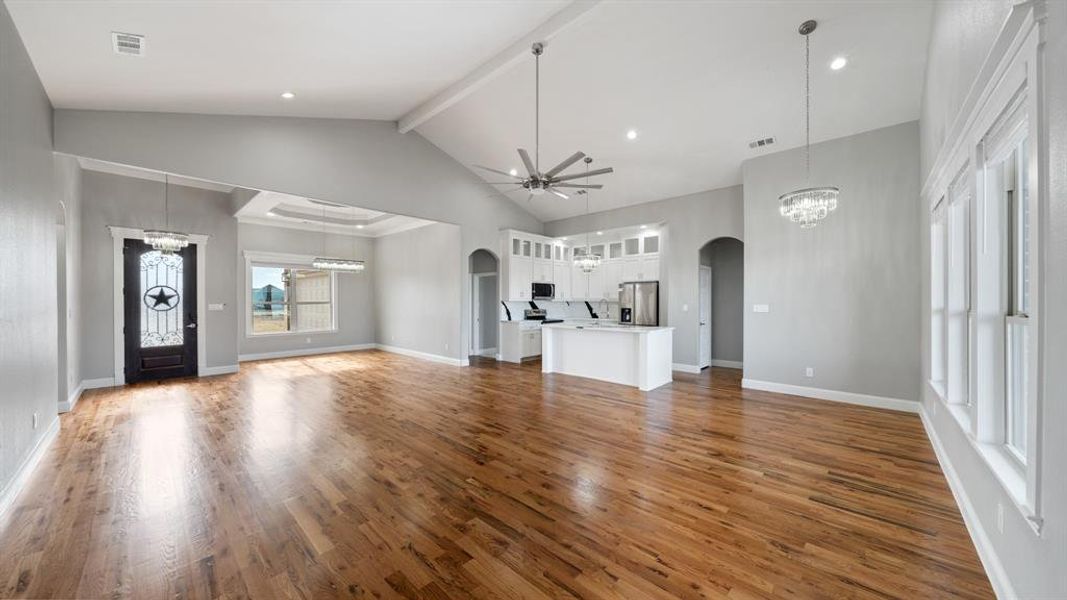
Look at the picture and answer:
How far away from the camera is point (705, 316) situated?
7633 millimetres

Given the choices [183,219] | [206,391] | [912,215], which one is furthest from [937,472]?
[183,219]

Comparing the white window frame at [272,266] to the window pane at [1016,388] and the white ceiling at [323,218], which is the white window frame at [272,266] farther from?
the window pane at [1016,388]

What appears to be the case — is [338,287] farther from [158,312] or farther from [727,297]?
[727,297]

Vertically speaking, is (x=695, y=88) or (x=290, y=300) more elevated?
(x=695, y=88)

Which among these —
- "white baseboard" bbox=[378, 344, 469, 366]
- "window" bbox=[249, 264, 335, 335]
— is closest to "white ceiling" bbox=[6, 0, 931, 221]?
"white baseboard" bbox=[378, 344, 469, 366]

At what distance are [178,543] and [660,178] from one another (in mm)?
7290

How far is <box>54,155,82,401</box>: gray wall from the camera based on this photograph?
15.6 feet

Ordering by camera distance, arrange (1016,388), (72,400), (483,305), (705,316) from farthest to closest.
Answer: (483,305) → (705,316) → (72,400) → (1016,388)

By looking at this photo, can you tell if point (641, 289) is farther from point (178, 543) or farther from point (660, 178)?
point (178, 543)

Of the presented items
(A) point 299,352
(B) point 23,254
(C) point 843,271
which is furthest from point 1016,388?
(A) point 299,352

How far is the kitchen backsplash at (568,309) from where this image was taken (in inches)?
351

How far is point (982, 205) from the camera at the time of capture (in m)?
2.26

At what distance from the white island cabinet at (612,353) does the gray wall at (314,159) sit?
6.87 ft

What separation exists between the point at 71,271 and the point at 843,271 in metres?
10.3
